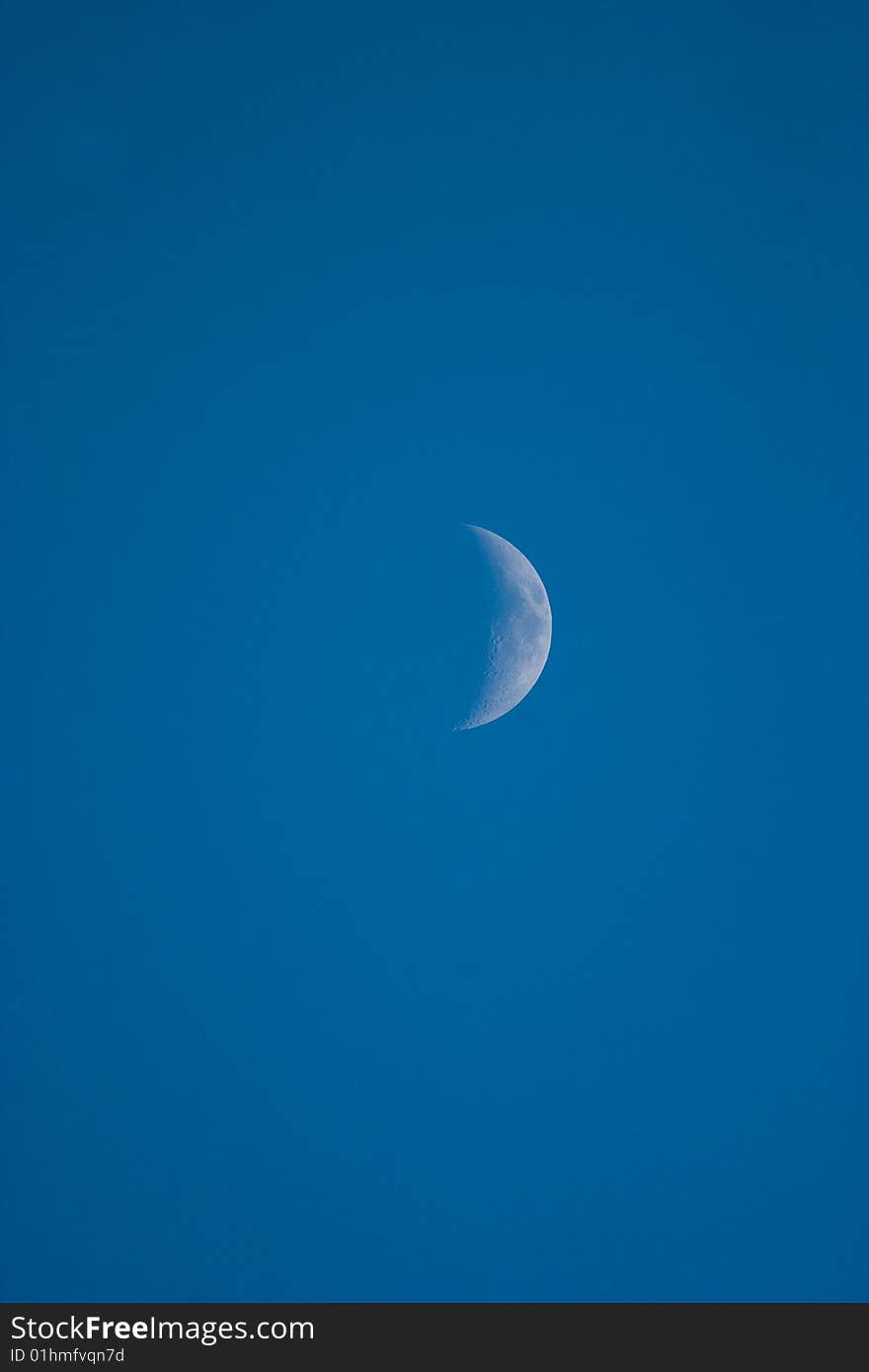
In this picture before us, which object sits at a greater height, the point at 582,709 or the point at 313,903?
the point at 582,709

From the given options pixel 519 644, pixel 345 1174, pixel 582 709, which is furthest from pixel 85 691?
pixel 345 1174

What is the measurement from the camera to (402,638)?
191 cm

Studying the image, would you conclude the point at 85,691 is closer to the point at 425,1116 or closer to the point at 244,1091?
the point at 244,1091

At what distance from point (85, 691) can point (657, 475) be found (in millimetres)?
1296

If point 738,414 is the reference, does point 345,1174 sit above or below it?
below

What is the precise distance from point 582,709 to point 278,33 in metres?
1.56

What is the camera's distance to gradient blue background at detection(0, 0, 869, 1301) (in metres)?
1.89

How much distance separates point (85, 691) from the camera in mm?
1904

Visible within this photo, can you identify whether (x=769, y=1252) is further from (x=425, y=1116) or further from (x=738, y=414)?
(x=738, y=414)

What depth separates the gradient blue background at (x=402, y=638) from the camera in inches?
74.6
